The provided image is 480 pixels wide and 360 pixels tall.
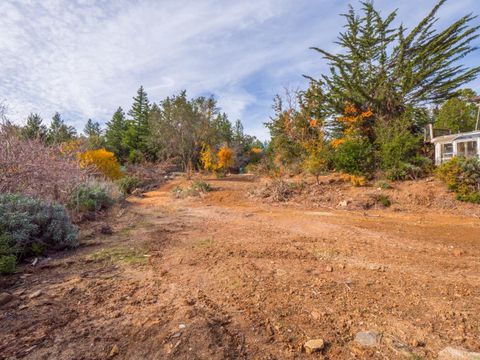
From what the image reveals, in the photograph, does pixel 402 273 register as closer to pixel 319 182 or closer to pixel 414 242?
pixel 414 242

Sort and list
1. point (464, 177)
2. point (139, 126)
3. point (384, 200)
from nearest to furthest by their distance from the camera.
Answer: point (464, 177) < point (384, 200) < point (139, 126)

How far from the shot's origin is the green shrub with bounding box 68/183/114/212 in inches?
249

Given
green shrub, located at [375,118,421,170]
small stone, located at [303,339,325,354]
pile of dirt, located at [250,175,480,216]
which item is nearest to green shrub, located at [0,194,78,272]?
small stone, located at [303,339,325,354]

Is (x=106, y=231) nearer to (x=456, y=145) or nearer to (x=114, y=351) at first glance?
(x=114, y=351)

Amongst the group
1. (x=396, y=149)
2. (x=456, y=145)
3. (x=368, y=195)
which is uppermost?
(x=456, y=145)

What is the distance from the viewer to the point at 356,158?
989cm

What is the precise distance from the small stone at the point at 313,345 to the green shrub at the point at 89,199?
241 inches

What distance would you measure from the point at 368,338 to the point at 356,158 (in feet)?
30.1

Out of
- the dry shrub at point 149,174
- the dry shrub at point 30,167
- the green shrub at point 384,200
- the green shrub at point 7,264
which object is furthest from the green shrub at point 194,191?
the green shrub at point 7,264

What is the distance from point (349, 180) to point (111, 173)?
1237 cm

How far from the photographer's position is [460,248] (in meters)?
3.77

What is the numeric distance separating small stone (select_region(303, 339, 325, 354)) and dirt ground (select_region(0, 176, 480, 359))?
1.2 inches

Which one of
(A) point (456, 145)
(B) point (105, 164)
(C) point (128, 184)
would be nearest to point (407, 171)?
(A) point (456, 145)

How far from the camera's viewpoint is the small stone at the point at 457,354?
1.52m
